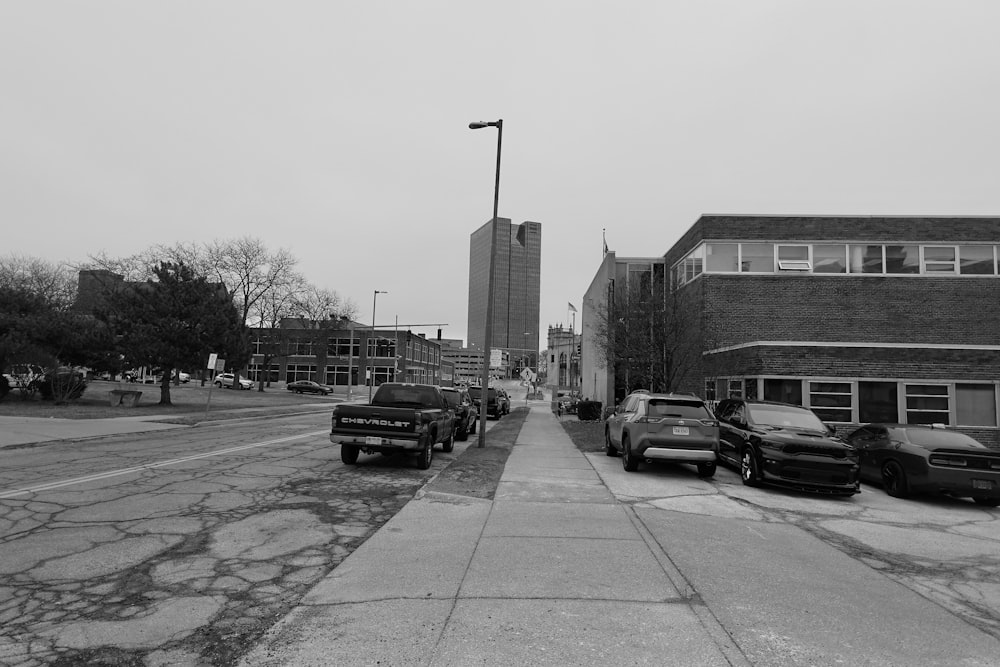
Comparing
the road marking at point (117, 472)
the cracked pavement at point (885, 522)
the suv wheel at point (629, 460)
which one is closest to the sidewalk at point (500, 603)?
the cracked pavement at point (885, 522)

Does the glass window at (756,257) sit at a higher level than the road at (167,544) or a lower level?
higher

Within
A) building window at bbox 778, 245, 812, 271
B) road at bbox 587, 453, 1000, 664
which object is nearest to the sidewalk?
road at bbox 587, 453, 1000, 664

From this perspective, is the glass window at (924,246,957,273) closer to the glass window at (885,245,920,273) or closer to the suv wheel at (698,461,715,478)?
the glass window at (885,245,920,273)

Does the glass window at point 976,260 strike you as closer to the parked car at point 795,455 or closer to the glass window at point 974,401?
the glass window at point 974,401

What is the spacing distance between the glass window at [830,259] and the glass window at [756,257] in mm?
1785

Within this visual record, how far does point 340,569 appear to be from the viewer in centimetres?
528

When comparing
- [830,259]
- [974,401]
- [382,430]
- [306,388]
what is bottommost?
[306,388]

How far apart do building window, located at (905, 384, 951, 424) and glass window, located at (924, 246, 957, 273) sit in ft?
25.9

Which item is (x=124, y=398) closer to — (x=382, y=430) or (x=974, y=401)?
(x=382, y=430)

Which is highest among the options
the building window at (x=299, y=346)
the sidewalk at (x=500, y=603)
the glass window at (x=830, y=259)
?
the glass window at (x=830, y=259)

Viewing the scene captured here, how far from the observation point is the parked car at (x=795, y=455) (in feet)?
32.8

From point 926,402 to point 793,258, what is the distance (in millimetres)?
8107

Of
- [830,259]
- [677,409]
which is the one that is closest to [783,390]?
[677,409]

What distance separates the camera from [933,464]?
A: 1009 centimetres
